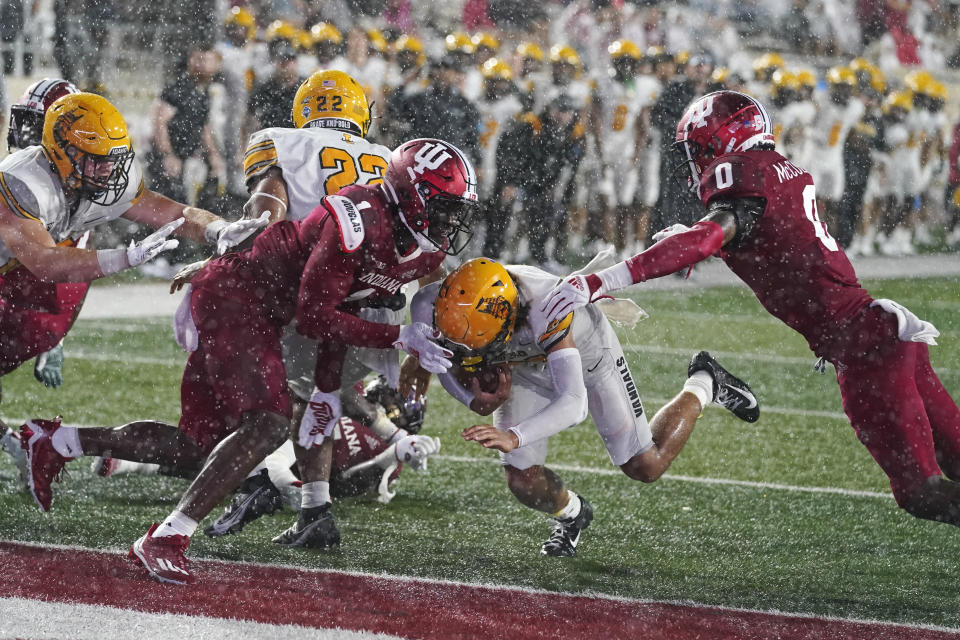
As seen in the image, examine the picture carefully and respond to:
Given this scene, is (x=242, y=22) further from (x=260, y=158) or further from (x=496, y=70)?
(x=260, y=158)

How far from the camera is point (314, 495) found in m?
4.44

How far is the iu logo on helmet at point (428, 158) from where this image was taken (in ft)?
13.2

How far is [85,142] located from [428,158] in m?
1.13

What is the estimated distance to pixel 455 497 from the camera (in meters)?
5.24

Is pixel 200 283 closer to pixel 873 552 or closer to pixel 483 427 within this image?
pixel 483 427

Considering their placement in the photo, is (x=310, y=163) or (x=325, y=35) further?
(x=325, y=35)

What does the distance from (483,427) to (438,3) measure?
1350 centimetres

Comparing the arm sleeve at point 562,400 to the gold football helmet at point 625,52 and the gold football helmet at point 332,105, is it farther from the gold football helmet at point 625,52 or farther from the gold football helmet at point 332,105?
the gold football helmet at point 625,52

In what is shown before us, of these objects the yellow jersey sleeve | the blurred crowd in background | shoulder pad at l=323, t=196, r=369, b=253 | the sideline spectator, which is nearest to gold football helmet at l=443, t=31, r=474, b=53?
the blurred crowd in background

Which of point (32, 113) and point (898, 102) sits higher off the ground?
point (32, 113)

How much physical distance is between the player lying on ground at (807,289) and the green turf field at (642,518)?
Answer: 425mm

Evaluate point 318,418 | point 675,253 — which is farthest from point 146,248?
point 675,253

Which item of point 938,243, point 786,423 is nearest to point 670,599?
point 786,423

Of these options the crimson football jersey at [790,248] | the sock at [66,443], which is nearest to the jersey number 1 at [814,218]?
the crimson football jersey at [790,248]
